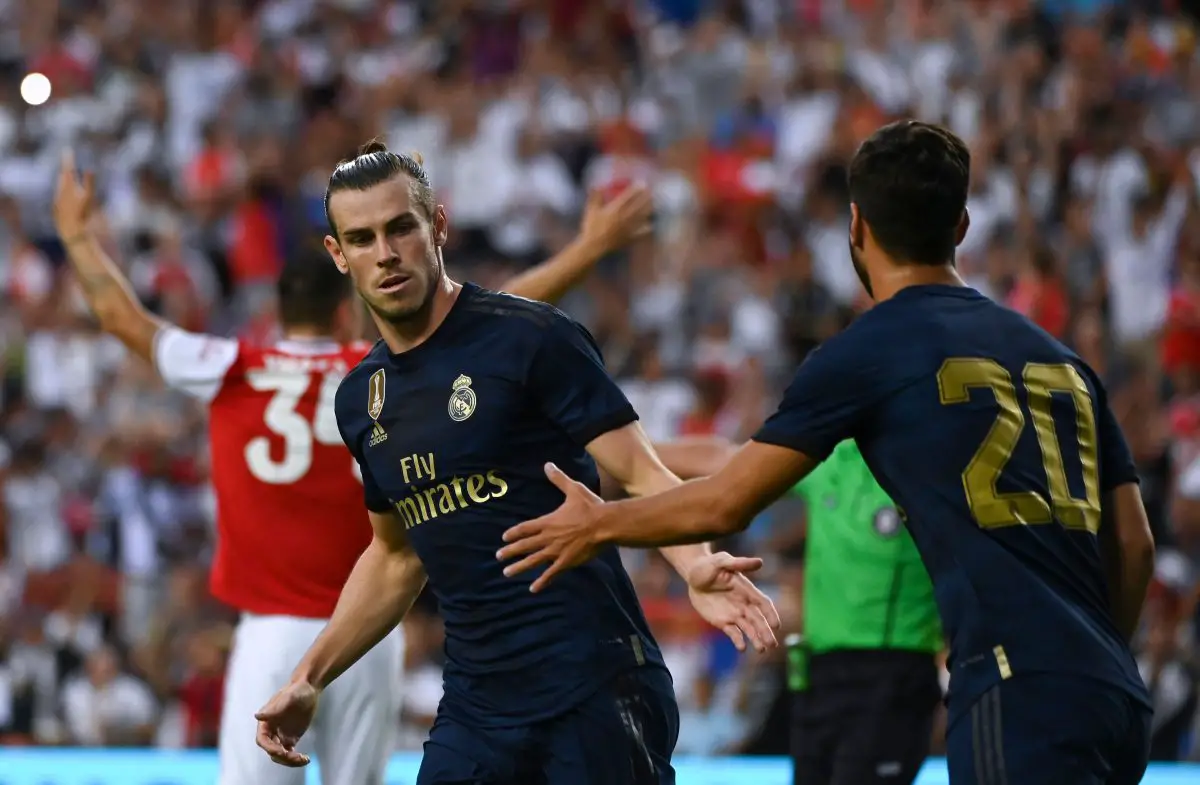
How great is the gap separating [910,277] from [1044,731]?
1.08 meters

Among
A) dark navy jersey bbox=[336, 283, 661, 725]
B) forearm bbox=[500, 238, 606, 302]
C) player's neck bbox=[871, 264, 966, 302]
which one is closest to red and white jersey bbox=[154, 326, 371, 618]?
forearm bbox=[500, 238, 606, 302]

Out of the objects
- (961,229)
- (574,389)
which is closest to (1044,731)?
(961,229)

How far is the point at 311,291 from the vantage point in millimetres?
6762

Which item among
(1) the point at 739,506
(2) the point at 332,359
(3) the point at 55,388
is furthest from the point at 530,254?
(1) the point at 739,506

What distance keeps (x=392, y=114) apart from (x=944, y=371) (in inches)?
483

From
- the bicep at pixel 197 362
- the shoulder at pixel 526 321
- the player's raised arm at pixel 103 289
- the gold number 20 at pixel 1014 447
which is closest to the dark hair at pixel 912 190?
the gold number 20 at pixel 1014 447

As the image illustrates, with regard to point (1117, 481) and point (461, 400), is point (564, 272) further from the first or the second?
point (1117, 481)

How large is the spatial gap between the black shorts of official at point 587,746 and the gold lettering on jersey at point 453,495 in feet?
1.87

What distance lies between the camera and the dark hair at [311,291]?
6723mm

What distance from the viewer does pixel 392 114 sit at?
15.9 meters

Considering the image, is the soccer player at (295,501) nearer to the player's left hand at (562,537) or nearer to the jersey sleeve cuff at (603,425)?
the jersey sleeve cuff at (603,425)

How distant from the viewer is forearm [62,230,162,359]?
23.0 feet

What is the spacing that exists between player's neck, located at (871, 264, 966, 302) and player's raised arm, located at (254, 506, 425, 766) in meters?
1.66

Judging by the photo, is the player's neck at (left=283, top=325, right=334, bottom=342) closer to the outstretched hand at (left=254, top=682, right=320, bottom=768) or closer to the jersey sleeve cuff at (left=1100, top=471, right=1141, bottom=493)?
the outstretched hand at (left=254, top=682, right=320, bottom=768)
